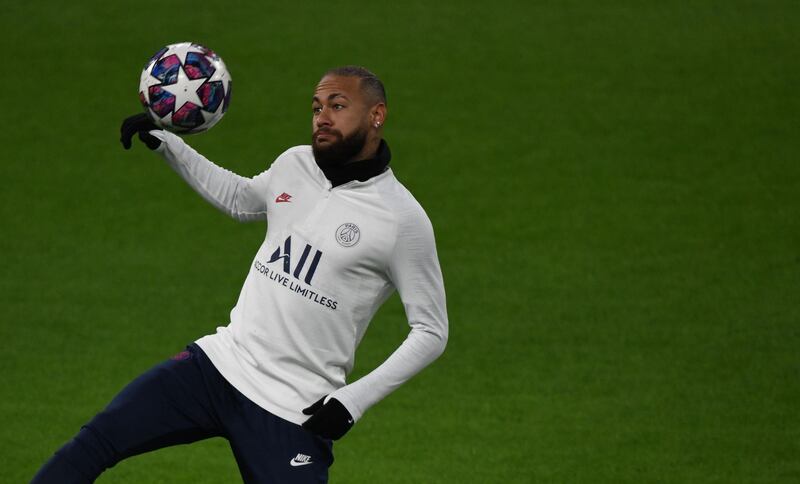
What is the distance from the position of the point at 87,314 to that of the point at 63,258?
105cm

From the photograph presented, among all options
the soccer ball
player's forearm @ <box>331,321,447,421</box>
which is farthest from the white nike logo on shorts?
the soccer ball

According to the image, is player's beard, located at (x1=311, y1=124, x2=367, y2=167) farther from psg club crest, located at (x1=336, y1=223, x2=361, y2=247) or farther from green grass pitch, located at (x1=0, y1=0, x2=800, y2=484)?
green grass pitch, located at (x1=0, y1=0, x2=800, y2=484)

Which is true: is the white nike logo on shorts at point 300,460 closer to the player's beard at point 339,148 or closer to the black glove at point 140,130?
the player's beard at point 339,148

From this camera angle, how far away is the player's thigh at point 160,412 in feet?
13.7

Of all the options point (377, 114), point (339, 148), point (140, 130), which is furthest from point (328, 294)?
point (140, 130)

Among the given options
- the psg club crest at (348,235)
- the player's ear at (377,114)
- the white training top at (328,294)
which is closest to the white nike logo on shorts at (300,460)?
the white training top at (328,294)

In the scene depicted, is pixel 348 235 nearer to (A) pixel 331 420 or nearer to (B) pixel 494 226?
(A) pixel 331 420

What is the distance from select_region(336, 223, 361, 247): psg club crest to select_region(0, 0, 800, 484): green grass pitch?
2.75m

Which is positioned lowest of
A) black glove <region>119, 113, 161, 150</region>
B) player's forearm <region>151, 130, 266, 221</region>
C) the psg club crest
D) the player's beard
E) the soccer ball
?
the psg club crest

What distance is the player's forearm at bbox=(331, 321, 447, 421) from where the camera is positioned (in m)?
4.10

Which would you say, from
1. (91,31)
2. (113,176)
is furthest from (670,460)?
(91,31)

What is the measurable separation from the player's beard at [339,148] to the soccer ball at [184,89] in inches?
21.0

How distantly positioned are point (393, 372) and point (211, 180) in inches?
39.4

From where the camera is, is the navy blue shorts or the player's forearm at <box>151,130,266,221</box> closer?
the navy blue shorts
